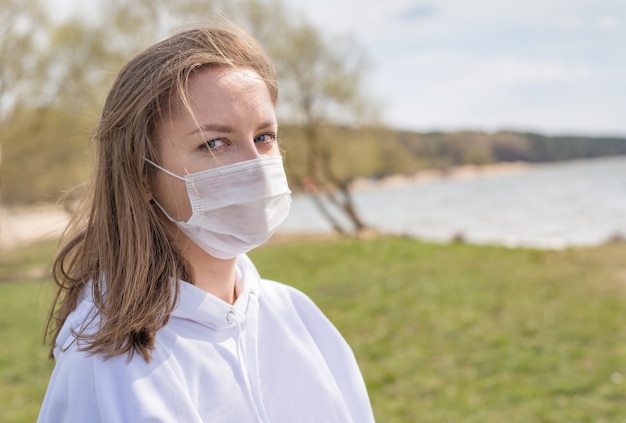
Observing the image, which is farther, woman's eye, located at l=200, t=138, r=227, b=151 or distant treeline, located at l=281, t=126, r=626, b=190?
distant treeline, located at l=281, t=126, r=626, b=190

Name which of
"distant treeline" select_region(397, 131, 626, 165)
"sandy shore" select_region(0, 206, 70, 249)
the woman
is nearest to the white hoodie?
the woman

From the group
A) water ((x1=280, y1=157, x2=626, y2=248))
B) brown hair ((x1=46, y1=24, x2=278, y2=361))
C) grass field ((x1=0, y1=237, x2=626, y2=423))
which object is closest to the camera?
brown hair ((x1=46, y1=24, x2=278, y2=361))

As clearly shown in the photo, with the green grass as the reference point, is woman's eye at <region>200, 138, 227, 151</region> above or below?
above

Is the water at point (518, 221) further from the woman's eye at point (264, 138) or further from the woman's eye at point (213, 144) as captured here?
the woman's eye at point (213, 144)

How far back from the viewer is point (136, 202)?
5.58 ft

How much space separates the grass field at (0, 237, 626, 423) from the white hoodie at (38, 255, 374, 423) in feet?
2.72

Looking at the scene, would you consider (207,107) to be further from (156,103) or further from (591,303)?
(591,303)

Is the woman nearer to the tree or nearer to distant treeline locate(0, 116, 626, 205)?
distant treeline locate(0, 116, 626, 205)

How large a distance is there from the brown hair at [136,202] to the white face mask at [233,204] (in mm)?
91

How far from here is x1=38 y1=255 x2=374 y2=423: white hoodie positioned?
1448 mm

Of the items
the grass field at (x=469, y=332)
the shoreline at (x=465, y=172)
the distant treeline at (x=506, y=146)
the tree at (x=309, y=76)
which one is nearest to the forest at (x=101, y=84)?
the tree at (x=309, y=76)

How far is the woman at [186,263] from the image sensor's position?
1.50 metres

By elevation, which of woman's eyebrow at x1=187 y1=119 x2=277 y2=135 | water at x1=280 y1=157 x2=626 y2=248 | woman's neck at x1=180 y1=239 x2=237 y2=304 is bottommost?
water at x1=280 y1=157 x2=626 y2=248

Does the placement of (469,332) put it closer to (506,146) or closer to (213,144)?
(213,144)
